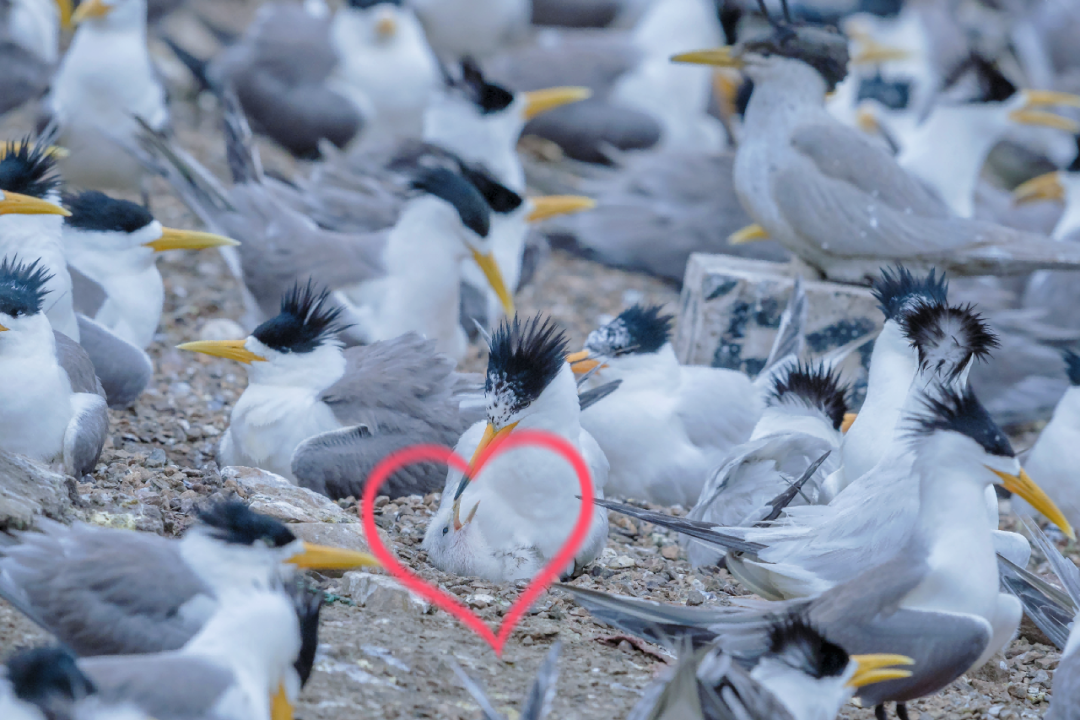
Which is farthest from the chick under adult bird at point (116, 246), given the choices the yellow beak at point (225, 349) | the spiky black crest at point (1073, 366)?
the spiky black crest at point (1073, 366)

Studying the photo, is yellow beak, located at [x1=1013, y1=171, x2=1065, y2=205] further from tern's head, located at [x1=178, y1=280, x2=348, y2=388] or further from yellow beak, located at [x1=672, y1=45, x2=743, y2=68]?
tern's head, located at [x1=178, y1=280, x2=348, y2=388]

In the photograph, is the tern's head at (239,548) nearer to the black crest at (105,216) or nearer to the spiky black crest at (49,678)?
the spiky black crest at (49,678)

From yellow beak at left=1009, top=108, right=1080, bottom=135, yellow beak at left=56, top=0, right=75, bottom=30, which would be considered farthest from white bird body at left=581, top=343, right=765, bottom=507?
yellow beak at left=56, top=0, right=75, bottom=30

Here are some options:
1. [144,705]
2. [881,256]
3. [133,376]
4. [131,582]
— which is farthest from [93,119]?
[144,705]

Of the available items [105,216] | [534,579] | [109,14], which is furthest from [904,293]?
[109,14]

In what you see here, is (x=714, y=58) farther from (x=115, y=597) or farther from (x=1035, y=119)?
(x=115, y=597)

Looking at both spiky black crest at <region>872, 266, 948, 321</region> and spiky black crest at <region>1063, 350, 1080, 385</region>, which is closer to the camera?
spiky black crest at <region>872, 266, 948, 321</region>

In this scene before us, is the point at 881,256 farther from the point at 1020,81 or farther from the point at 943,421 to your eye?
the point at 1020,81
